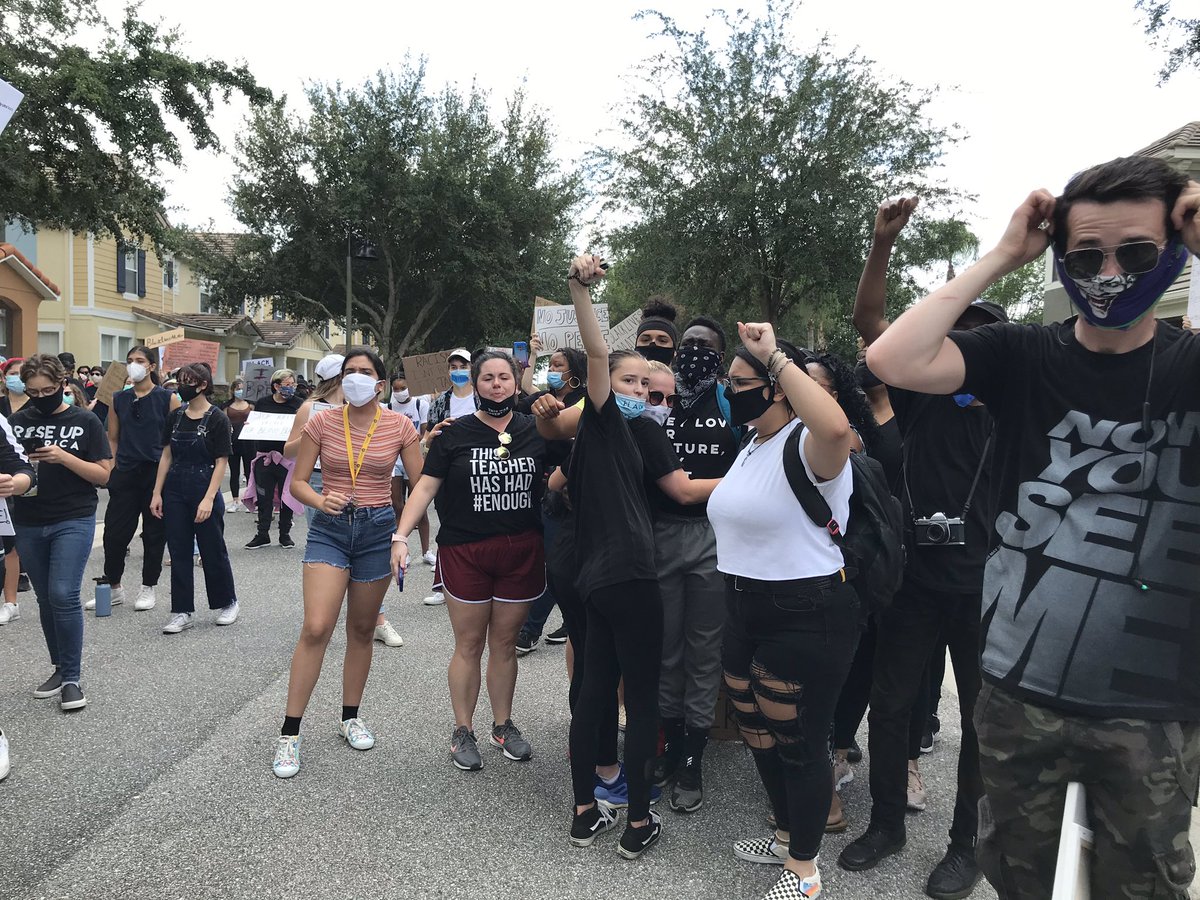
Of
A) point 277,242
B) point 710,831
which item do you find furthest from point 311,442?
point 277,242

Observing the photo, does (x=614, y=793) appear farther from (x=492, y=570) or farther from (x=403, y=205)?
(x=403, y=205)

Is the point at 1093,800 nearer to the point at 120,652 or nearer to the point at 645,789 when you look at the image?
the point at 645,789

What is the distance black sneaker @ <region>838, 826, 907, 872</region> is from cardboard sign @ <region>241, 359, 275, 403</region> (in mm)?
11352

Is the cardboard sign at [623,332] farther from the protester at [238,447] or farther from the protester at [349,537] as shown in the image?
the protester at [238,447]

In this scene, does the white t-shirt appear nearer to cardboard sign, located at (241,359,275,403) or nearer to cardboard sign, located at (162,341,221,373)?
cardboard sign, located at (241,359,275,403)

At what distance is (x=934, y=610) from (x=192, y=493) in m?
5.49

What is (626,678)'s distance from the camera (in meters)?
3.24

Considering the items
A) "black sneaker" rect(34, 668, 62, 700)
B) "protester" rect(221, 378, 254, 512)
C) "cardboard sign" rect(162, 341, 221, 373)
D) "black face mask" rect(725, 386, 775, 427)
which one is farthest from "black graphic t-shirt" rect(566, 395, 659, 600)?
"cardboard sign" rect(162, 341, 221, 373)

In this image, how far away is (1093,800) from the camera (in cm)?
181

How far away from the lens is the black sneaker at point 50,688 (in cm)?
473

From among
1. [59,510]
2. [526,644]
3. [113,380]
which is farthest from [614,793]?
[113,380]

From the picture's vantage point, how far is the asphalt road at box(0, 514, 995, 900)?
3008 mm

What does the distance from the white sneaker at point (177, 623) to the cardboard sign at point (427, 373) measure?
18.6ft

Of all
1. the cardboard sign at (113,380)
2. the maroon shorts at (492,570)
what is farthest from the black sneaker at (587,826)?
the cardboard sign at (113,380)
